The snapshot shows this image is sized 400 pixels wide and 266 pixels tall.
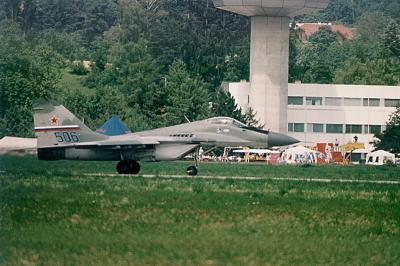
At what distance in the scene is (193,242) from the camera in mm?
21938

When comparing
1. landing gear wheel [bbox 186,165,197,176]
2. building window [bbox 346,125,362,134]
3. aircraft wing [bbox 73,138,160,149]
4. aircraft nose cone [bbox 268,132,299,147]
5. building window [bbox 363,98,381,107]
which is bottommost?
landing gear wheel [bbox 186,165,197,176]

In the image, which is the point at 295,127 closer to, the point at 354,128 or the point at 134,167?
the point at 354,128

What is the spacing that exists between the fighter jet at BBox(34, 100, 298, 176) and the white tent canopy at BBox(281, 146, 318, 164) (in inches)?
1389

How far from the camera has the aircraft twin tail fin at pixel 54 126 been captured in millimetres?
48469

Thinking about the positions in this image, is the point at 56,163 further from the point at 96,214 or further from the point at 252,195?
the point at 96,214

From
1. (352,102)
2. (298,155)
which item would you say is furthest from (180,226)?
(352,102)

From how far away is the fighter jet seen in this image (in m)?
48.8

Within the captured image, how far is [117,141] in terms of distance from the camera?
163 feet

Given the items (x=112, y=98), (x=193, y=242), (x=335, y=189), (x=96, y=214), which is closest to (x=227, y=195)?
(x=335, y=189)

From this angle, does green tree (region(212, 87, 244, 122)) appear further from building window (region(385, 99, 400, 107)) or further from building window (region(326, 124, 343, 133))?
building window (region(385, 99, 400, 107))

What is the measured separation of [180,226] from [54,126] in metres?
25.3

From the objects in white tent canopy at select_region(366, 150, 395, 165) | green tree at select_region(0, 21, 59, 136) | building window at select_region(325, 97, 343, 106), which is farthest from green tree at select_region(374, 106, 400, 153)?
green tree at select_region(0, 21, 59, 136)

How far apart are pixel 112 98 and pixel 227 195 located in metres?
57.2

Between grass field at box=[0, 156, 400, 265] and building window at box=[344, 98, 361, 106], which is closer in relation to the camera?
grass field at box=[0, 156, 400, 265]
